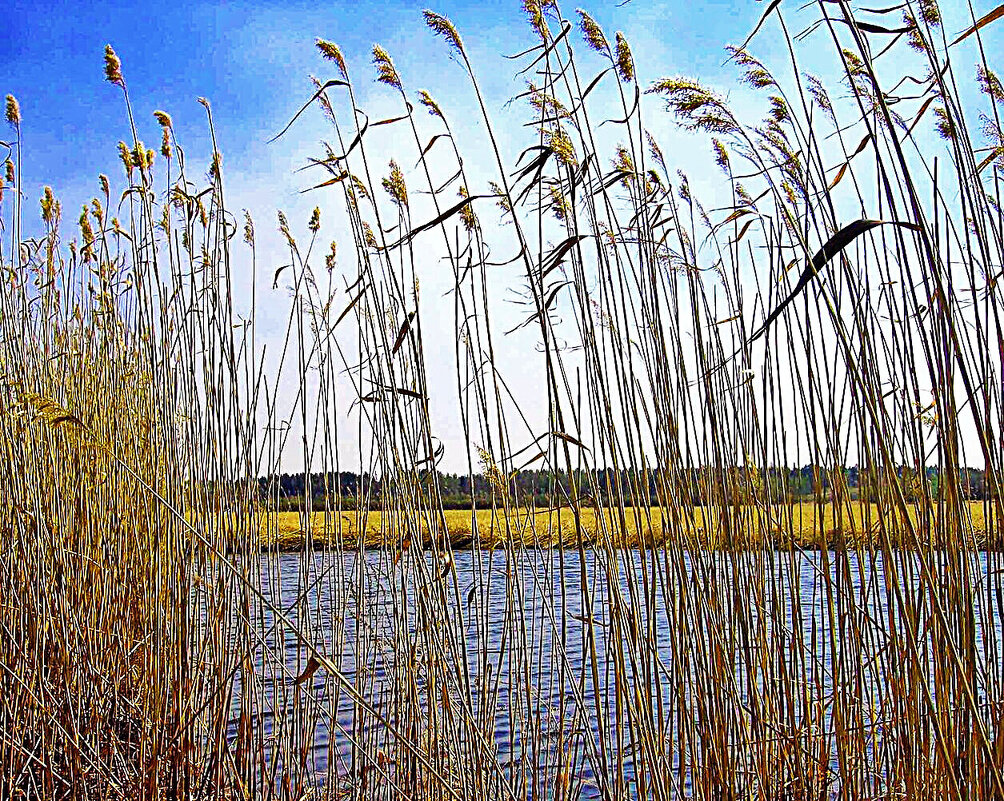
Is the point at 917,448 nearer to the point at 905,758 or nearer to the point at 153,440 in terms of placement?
the point at 905,758

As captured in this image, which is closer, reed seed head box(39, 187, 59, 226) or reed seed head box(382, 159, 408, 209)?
reed seed head box(382, 159, 408, 209)

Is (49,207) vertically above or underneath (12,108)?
underneath

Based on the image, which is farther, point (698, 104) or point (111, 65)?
point (111, 65)

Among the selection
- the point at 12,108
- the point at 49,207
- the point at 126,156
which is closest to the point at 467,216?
the point at 126,156

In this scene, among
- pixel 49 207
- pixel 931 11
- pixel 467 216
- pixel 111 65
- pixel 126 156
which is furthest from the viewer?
pixel 49 207

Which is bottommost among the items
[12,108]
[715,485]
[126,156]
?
[715,485]

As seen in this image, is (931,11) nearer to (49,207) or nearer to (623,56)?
(623,56)

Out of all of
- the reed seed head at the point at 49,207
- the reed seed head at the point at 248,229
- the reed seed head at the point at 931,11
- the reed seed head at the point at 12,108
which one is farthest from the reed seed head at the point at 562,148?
the reed seed head at the point at 49,207

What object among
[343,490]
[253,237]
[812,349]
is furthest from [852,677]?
[253,237]

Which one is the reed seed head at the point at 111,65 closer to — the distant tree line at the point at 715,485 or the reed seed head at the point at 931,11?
the distant tree line at the point at 715,485

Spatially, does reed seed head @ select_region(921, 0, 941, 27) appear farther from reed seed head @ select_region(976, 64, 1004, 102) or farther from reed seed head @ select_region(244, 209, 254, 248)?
reed seed head @ select_region(244, 209, 254, 248)

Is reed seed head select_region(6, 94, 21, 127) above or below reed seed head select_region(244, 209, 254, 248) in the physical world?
above

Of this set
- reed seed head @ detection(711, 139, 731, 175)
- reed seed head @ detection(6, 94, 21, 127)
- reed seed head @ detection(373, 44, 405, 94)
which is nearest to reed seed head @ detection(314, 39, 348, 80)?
reed seed head @ detection(373, 44, 405, 94)

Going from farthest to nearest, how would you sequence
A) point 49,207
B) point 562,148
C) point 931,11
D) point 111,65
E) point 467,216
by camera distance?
point 49,207 → point 111,65 → point 467,216 → point 562,148 → point 931,11
